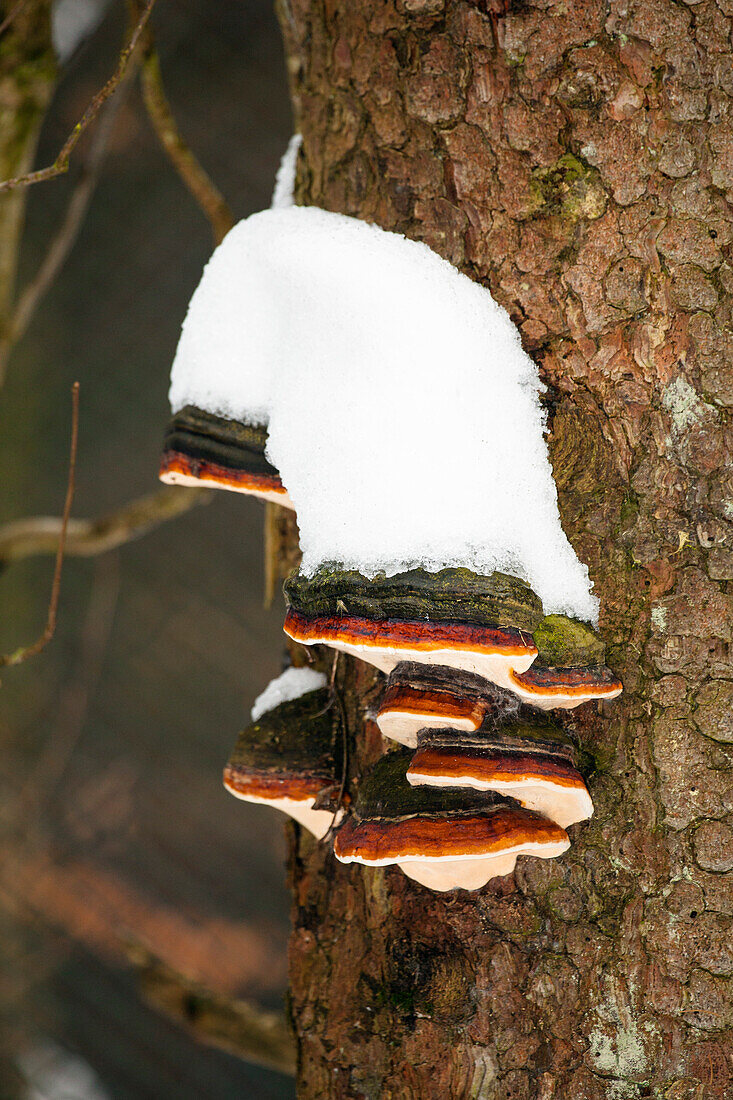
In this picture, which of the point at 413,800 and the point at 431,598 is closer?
the point at 431,598

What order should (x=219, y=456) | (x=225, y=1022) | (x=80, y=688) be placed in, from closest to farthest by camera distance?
(x=219, y=456) < (x=225, y=1022) < (x=80, y=688)

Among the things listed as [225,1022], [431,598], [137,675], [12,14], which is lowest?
[225,1022]

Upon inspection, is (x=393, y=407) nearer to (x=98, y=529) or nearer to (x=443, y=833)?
(x=443, y=833)

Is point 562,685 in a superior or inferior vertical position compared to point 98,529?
inferior

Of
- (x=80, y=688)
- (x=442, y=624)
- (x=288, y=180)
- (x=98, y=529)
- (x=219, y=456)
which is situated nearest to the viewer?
(x=442, y=624)

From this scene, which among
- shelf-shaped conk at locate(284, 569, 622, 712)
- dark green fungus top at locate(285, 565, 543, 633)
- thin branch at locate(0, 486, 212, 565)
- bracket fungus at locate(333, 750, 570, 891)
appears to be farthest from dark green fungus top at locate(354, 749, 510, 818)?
thin branch at locate(0, 486, 212, 565)

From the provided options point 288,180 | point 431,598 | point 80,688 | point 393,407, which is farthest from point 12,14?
point 80,688

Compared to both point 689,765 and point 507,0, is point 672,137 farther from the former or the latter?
point 689,765
